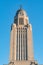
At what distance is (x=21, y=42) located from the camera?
9931 cm

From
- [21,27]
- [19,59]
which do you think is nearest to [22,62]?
[19,59]

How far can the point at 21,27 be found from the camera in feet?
338

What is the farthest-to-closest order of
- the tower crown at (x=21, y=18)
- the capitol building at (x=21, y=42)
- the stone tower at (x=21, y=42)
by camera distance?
the tower crown at (x=21, y=18)
the stone tower at (x=21, y=42)
the capitol building at (x=21, y=42)

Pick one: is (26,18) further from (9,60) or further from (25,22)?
(9,60)

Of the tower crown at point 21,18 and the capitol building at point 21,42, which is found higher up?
the tower crown at point 21,18

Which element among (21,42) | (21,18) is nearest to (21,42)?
(21,42)

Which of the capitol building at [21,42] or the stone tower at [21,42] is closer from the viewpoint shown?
the capitol building at [21,42]

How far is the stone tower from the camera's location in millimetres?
95250

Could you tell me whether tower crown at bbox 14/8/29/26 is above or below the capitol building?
above

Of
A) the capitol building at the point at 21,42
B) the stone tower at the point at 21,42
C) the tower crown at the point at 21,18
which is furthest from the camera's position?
the tower crown at the point at 21,18

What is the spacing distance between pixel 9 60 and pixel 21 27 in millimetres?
17257

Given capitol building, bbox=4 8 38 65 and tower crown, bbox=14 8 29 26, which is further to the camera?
tower crown, bbox=14 8 29 26

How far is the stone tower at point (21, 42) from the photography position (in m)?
95.2

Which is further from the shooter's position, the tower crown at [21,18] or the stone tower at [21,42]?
the tower crown at [21,18]
